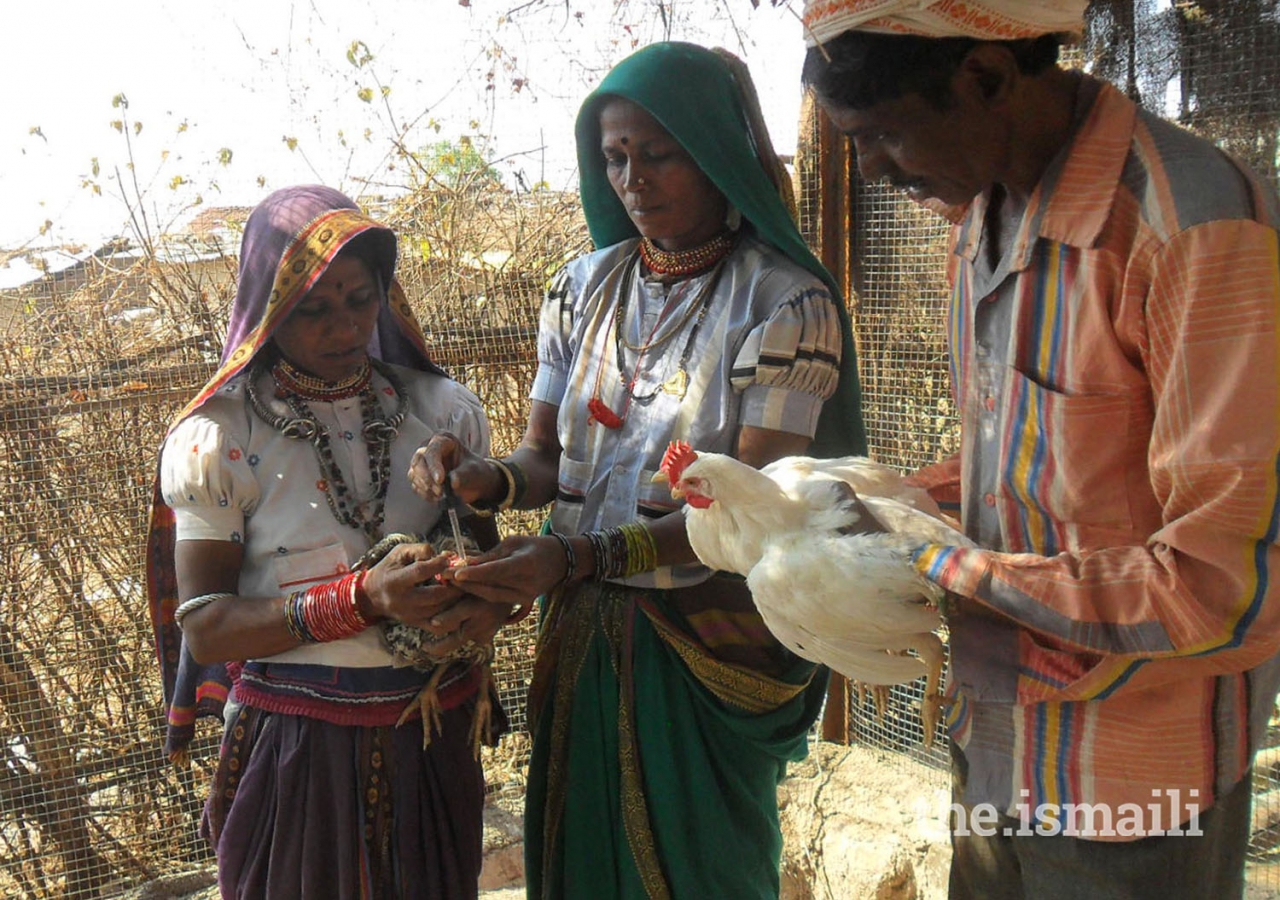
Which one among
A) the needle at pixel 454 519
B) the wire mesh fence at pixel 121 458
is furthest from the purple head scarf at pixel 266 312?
the wire mesh fence at pixel 121 458

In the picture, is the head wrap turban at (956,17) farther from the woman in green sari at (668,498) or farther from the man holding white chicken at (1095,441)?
the woman in green sari at (668,498)

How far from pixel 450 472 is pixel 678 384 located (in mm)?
572

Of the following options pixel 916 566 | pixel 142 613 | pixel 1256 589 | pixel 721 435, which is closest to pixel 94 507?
pixel 142 613

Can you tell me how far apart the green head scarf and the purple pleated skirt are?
1.26 m

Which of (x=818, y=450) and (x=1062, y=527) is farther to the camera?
(x=818, y=450)

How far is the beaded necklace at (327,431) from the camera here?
7.29ft

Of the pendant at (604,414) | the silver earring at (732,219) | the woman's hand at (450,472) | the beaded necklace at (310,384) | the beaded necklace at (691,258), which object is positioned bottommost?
the woman's hand at (450,472)

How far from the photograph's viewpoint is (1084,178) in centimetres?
138

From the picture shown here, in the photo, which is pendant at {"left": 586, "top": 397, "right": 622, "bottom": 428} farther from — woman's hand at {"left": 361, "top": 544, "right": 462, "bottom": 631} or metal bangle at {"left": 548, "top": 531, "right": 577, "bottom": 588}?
woman's hand at {"left": 361, "top": 544, "right": 462, "bottom": 631}

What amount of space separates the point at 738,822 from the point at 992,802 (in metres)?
0.87

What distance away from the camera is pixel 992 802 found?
1.59 m

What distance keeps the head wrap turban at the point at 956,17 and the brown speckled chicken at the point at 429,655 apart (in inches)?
53.8

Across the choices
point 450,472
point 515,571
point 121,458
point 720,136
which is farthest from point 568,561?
point 121,458

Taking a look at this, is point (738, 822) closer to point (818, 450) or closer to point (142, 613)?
point (818, 450)
